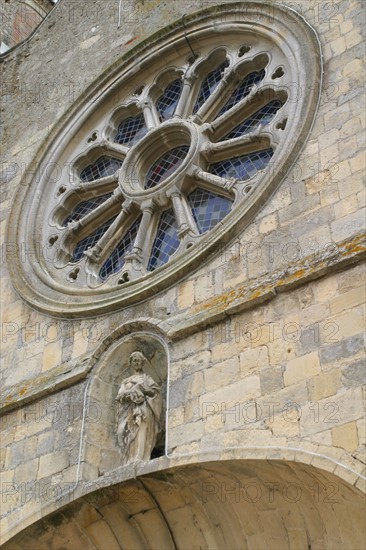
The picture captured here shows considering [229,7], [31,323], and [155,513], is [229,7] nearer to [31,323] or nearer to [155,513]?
[31,323]

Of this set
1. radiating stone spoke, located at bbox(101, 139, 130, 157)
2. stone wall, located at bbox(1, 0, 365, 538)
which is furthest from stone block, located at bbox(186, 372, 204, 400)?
radiating stone spoke, located at bbox(101, 139, 130, 157)

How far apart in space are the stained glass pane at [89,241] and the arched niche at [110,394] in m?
1.89

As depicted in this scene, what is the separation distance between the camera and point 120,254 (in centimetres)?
1004

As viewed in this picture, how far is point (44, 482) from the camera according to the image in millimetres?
8359

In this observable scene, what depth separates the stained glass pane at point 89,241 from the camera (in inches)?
410

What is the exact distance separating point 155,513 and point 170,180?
128 inches

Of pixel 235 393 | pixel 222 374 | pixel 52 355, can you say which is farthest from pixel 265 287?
pixel 52 355

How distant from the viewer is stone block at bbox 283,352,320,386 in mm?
7242

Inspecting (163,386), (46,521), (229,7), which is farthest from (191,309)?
(229,7)

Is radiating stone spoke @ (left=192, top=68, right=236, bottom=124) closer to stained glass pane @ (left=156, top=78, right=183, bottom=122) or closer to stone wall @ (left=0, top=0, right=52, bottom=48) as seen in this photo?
stained glass pane @ (left=156, top=78, right=183, bottom=122)

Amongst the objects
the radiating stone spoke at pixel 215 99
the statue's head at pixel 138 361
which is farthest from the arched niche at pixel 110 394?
the radiating stone spoke at pixel 215 99

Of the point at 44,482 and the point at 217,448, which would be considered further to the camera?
the point at 44,482

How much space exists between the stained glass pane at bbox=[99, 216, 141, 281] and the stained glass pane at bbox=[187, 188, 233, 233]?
2.07ft

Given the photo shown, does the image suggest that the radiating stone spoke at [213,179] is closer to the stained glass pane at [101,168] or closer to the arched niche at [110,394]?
the stained glass pane at [101,168]
